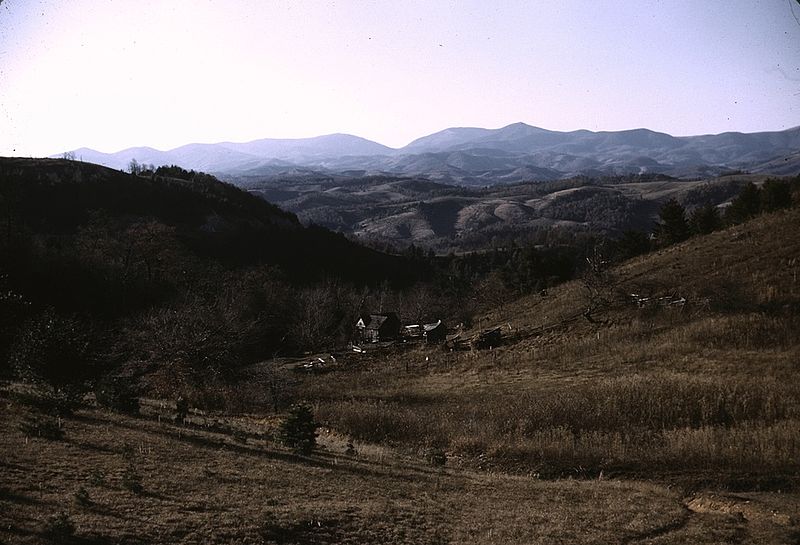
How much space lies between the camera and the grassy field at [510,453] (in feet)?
29.7

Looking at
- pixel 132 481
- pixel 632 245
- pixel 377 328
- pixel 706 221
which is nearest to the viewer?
pixel 132 481

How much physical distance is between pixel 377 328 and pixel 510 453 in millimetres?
40356

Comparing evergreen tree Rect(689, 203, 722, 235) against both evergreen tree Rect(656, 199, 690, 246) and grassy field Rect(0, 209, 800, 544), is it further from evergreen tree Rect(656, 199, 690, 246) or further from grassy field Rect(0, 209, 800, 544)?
grassy field Rect(0, 209, 800, 544)

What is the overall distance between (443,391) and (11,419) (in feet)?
59.6

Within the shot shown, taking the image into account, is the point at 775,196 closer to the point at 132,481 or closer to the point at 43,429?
the point at 132,481

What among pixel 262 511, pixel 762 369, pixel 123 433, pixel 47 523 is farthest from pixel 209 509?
pixel 762 369

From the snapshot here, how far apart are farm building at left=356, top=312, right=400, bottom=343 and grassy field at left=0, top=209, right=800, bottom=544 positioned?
24.1 meters

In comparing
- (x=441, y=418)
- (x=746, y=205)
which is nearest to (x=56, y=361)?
(x=441, y=418)

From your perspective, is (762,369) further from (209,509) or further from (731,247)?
(209,509)

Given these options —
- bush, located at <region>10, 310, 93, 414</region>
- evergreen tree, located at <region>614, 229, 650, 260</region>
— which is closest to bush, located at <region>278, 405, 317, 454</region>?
bush, located at <region>10, 310, 93, 414</region>

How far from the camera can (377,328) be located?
56.4 m

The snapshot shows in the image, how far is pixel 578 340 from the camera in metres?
30.1

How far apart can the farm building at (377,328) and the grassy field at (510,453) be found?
24.1 metres

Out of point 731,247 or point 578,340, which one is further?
point 731,247
